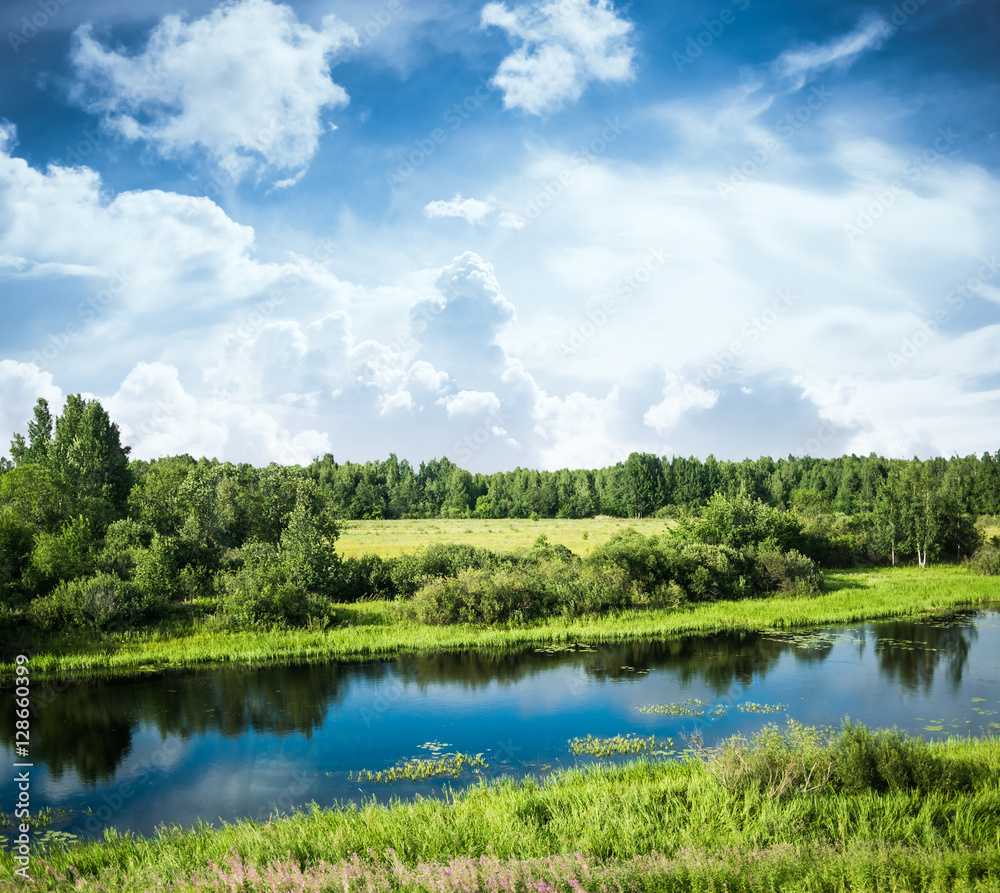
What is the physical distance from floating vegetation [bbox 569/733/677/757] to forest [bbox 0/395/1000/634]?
1417cm

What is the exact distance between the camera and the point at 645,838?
9336 millimetres

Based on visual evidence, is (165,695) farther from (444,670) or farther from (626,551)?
(626,551)

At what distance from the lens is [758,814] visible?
9930 millimetres

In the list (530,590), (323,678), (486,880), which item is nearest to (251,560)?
(323,678)

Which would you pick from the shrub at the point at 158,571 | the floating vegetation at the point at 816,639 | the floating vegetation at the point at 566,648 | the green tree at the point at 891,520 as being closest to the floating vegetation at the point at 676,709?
the floating vegetation at the point at 566,648

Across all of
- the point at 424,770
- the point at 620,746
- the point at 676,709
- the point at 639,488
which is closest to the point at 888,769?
the point at 620,746

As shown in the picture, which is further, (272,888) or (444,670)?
(444,670)

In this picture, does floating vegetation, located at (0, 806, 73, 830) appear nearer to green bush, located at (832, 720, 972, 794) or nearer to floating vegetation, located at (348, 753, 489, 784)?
floating vegetation, located at (348, 753, 489, 784)

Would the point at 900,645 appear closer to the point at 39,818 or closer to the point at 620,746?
the point at 620,746

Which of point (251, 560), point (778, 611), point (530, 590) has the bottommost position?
point (778, 611)

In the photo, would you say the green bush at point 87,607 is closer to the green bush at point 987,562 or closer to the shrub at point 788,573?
the shrub at point 788,573

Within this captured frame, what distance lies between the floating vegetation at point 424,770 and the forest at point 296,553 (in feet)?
48.5

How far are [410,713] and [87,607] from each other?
49.8 feet

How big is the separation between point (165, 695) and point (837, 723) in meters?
19.3
